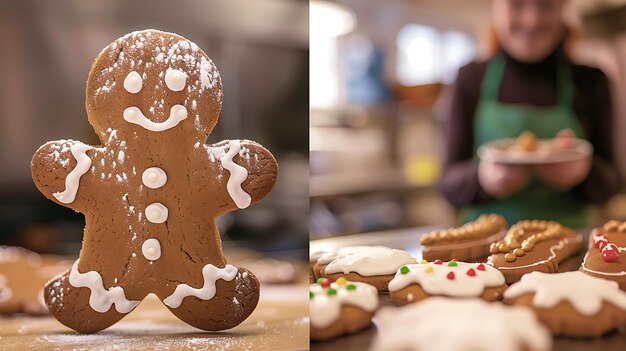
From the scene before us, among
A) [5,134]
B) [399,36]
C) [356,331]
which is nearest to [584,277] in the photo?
[356,331]

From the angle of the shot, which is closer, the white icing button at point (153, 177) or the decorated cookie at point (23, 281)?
the white icing button at point (153, 177)

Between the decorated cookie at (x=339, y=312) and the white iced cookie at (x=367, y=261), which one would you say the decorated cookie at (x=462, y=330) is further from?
the white iced cookie at (x=367, y=261)

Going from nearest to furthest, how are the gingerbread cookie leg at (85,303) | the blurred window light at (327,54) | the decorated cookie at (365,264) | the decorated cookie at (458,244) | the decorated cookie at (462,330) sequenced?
the decorated cookie at (462,330), the gingerbread cookie leg at (85,303), the decorated cookie at (365,264), the decorated cookie at (458,244), the blurred window light at (327,54)

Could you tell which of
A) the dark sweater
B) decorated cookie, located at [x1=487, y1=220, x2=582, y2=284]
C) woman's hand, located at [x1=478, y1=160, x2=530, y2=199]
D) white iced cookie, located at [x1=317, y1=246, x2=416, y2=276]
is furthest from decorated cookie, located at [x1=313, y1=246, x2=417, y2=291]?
the dark sweater

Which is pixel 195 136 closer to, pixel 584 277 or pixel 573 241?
pixel 584 277

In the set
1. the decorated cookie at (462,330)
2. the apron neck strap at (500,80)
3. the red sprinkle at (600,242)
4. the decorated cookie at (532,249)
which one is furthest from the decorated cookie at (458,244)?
the apron neck strap at (500,80)

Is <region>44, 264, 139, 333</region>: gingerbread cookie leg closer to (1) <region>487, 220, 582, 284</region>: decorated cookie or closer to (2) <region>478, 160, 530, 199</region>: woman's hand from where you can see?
(1) <region>487, 220, 582, 284</region>: decorated cookie
